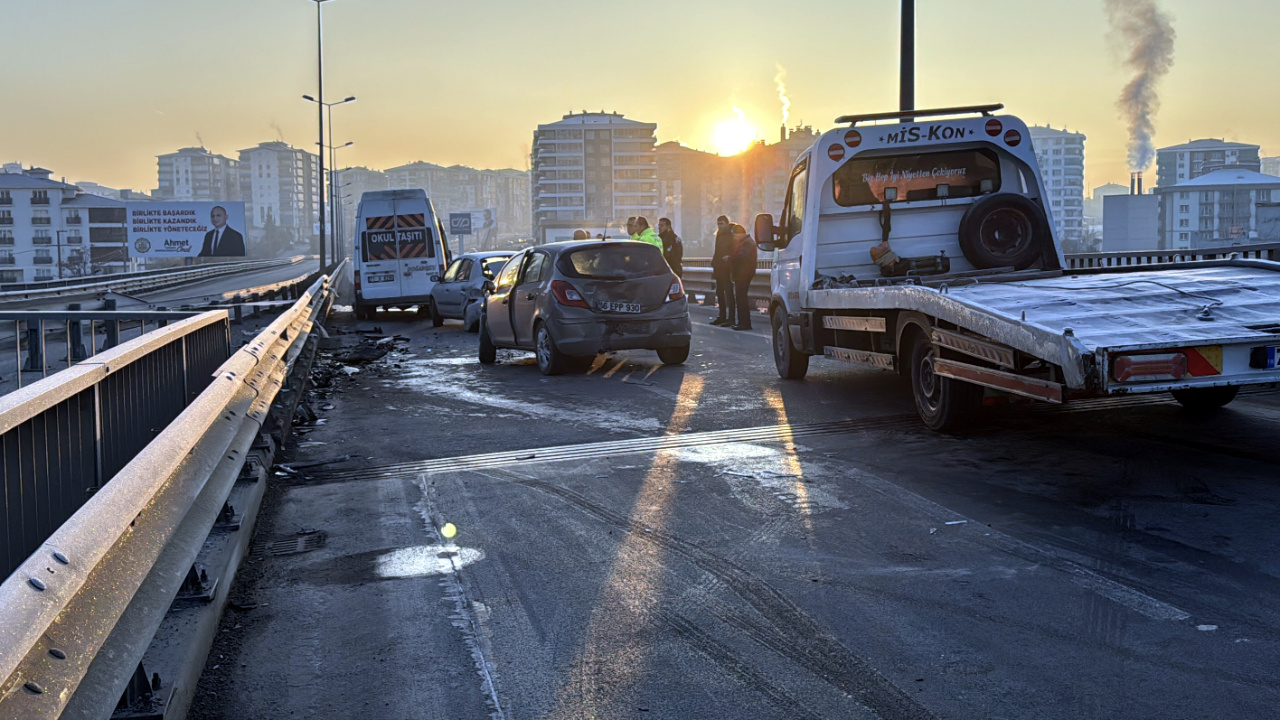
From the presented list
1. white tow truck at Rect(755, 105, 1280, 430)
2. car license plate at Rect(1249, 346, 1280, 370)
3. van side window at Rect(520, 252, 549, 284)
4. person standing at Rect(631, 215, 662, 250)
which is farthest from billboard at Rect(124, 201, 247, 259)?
car license plate at Rect(1249, 346, 1280, 370)

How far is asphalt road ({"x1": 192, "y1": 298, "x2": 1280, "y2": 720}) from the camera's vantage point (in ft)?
12.4

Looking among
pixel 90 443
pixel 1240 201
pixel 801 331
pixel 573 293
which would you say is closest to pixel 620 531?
pixel 90 443

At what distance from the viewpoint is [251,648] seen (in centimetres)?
430

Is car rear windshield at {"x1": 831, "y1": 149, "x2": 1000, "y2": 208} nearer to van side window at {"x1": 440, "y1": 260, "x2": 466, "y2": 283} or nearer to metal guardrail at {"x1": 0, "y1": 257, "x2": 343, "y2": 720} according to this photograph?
metal guardrail at {"x1": 0, "y1": 257, "x2": 343, "y2": 720}

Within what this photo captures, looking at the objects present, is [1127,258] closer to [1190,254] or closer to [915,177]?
[1190,254]

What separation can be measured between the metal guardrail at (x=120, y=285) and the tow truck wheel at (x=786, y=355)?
660 inches

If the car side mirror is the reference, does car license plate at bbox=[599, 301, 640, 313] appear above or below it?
below

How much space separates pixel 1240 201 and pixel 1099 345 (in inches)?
3988

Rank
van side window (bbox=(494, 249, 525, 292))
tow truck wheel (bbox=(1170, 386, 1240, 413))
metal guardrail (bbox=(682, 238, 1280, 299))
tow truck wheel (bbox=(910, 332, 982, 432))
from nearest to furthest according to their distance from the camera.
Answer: tow truck wheel (bbox=(910, 332, 982, 432)) → tow truck wheel (bbox=(1170, 386, 1240, 413)) → metal guardrail (bbox=(682, 238, 1280, 299)) → van side window (bbox=(494, 249, 525, 292))

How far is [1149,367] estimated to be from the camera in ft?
20.3

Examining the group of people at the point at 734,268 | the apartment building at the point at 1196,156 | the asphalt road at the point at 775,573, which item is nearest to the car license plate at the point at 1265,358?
the asphalt road at the point at 775,573

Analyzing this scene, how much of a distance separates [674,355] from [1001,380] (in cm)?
734

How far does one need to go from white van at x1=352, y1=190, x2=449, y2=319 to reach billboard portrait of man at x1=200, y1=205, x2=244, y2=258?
37.1 meters

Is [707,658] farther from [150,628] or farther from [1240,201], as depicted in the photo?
[1240,201]
